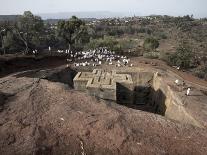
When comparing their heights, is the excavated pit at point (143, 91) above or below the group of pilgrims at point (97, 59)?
below

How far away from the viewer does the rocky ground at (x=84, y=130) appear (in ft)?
21.2

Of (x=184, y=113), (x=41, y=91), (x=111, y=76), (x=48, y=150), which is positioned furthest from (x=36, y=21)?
(x=48, y=150)

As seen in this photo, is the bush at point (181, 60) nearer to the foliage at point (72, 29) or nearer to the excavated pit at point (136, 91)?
the excavated pit at point (136, 91)

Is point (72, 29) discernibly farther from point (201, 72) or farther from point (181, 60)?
point (201, 72)

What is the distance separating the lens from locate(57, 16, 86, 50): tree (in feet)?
86.7

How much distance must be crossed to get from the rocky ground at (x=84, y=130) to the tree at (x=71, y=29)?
1786 cm

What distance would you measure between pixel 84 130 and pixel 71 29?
21.0 metres

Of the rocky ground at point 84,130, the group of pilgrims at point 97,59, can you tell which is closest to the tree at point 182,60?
the group of pilgrims at point 97,59

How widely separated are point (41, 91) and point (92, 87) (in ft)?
11.8

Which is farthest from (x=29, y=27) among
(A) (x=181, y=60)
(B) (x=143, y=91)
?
(A) (x=181, y=60)

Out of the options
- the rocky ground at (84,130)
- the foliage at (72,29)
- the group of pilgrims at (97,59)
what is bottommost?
the rocky ground at (84,130)

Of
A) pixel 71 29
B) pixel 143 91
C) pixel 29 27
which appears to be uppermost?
pixel 29 27

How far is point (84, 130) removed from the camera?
7164 mm

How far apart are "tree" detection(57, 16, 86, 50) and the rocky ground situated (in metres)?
17.9
